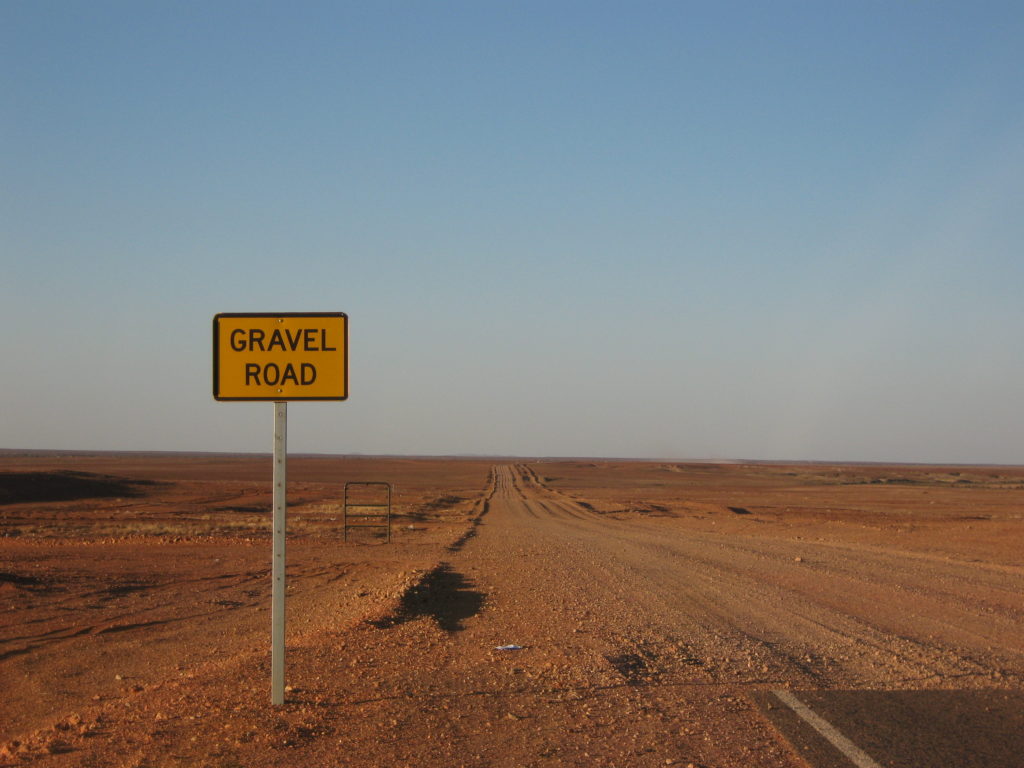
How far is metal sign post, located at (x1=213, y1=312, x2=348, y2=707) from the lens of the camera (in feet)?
21.4

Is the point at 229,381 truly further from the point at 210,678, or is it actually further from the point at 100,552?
the point at 100,552

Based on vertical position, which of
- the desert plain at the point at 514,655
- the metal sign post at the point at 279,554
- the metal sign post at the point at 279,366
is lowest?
the desert plain at the point at 514,655

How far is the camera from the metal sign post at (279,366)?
6.51m

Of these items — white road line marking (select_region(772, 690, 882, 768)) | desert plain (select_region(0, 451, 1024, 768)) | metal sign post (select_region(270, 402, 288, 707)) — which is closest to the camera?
white road line marking (select_region(772, 690, 882, 768))

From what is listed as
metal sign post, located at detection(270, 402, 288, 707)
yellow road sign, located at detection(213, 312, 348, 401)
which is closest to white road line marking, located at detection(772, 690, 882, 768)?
metal sign post, located at detection(270, 402, 288, 707)

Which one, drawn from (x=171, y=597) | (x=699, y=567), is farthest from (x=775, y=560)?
(x=171, y=597)

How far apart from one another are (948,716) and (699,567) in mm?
10476

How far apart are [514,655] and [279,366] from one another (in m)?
3.88

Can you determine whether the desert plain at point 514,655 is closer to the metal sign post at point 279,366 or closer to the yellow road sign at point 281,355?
the metal sign post at point 279,366

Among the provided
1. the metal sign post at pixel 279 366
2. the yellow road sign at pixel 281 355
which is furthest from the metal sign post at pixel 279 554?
the yellow road sign at pixel 281 355

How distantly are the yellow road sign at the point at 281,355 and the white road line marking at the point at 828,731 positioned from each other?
13.6 ft

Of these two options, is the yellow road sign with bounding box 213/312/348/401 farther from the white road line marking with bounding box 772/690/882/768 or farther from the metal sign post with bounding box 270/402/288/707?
the white road line marking with bounding box 772/690/882/768

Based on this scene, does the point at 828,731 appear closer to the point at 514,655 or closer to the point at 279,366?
the point at 514,655

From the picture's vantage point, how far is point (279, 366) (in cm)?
656
